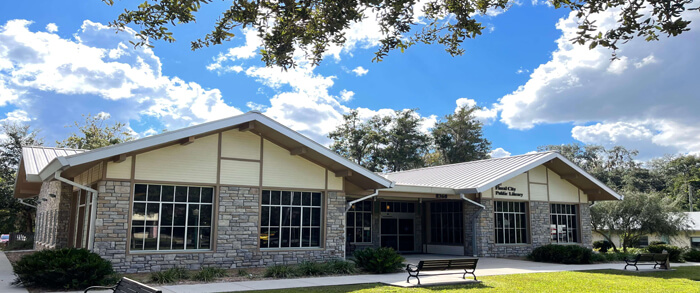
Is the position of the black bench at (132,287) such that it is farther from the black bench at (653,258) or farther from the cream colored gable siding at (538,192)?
the cream colored gable siding at (538,192)

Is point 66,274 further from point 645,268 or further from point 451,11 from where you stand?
point 645,268

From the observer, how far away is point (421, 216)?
2242 cm

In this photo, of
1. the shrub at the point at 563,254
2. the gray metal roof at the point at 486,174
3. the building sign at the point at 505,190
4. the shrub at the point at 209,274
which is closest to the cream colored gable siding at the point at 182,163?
the shrub at the point at 209,274

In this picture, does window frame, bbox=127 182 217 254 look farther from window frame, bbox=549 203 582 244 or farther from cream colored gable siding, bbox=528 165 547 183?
window frame, bbox=549 203 582 244

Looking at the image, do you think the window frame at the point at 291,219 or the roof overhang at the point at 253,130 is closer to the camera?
the roof overhang at the point at 253,130

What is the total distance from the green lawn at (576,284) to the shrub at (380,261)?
216cm

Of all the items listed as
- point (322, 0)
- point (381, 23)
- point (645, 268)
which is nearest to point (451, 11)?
point (381, 23)

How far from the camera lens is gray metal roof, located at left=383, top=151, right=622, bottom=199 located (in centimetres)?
1891

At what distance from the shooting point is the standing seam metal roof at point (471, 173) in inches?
767

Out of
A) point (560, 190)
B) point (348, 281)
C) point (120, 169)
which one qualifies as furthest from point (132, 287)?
point (560, 190)

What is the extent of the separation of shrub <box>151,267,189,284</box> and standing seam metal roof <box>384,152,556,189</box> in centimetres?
964

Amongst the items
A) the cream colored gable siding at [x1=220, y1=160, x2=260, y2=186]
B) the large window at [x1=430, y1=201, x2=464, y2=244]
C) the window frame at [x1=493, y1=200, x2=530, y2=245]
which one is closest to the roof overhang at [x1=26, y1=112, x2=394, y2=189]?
the cream colored gable siding at [x1=220, y1=160, x2=260, y2=186]

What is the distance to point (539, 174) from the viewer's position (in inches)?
848

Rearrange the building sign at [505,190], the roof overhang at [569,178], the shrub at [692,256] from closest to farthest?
the roof overhang at [569,178]
the building sign at [505,190]
the shrub at [692,256]
